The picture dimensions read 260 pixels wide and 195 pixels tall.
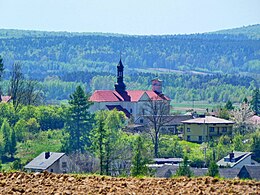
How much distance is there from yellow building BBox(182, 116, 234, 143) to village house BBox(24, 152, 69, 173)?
17.0 m

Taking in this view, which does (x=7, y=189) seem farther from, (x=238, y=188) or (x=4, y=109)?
(x=4, y=109)

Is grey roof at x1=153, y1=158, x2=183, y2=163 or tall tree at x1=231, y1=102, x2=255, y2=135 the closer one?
grey roof at x1=153, y1=158, x2=183, y2=163

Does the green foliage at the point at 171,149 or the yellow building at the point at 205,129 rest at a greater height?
the yellow building at the point at 205,129

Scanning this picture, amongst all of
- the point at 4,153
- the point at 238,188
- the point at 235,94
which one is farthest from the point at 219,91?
the point at 238,188

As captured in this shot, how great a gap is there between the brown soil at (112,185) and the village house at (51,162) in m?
35.0

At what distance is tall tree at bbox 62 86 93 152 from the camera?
61.0 m

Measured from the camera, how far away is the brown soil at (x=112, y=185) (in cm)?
984

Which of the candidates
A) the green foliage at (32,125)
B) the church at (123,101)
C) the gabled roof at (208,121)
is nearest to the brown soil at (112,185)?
the green foliage at (32,125)

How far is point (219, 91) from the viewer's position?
538 feet

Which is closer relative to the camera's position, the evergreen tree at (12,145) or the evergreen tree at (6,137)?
the evergreen tree at (6,137)

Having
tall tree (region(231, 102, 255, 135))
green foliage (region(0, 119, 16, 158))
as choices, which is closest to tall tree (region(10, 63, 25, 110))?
green foliage (region(0, 119, 16, 158))

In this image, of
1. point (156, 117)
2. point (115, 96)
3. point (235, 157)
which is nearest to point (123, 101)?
point (115, 96)

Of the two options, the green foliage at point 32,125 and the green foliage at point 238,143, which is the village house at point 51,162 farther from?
the green foliage at point 238,143

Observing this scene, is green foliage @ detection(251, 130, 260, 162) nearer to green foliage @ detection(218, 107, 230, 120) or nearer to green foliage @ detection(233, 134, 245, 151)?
green foliage @ detection(233, 134, 245, 151)
